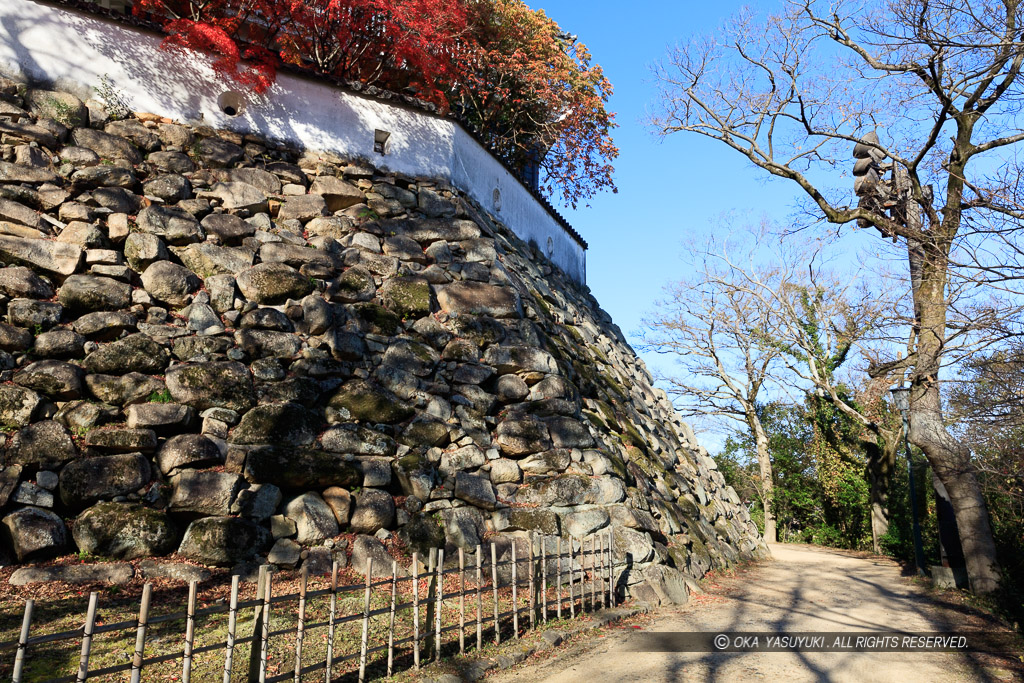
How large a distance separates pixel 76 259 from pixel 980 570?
46.8 ft

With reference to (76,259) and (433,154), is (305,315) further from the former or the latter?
(433,154)

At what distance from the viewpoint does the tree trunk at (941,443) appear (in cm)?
1045

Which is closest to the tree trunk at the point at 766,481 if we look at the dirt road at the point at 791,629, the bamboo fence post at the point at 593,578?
the dirt road at the point at 791,629

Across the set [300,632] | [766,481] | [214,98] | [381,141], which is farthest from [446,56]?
[766,481]

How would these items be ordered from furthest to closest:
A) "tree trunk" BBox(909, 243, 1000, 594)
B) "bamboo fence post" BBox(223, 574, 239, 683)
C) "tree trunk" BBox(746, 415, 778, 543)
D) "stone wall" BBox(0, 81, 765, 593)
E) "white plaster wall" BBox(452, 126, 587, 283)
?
"tree trunk" BBox(746, 415, 778, 543)
"white plaster wall" BBox(452, 126, 587, 283)
"tree trunk" BBox(909, 243, 1000, 594)
"stone wall" BBox(0, 81, 765, 593)
"bamboo fence post" BBox(223, 574, 239, 683)

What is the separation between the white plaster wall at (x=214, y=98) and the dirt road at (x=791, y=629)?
9.91 m

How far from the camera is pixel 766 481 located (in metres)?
25.0

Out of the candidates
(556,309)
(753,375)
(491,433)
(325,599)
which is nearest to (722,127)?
(556,309)

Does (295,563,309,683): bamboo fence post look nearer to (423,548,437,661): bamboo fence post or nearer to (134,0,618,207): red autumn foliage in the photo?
(423,548,437,661): bamboo fence post

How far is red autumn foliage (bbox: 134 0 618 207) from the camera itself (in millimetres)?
13484

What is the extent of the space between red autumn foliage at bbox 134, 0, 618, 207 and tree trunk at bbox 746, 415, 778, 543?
12010 mm

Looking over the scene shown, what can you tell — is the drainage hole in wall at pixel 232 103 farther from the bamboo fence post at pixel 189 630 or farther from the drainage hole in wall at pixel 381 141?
the bamboo fence post at pixel 189 630

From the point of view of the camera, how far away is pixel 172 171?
11.6 meters

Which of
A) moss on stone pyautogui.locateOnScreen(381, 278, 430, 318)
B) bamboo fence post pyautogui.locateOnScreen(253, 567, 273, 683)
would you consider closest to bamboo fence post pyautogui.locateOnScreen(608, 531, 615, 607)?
moss on stone pyautogui.locateOnScreen(381, 278, 430, 318)
